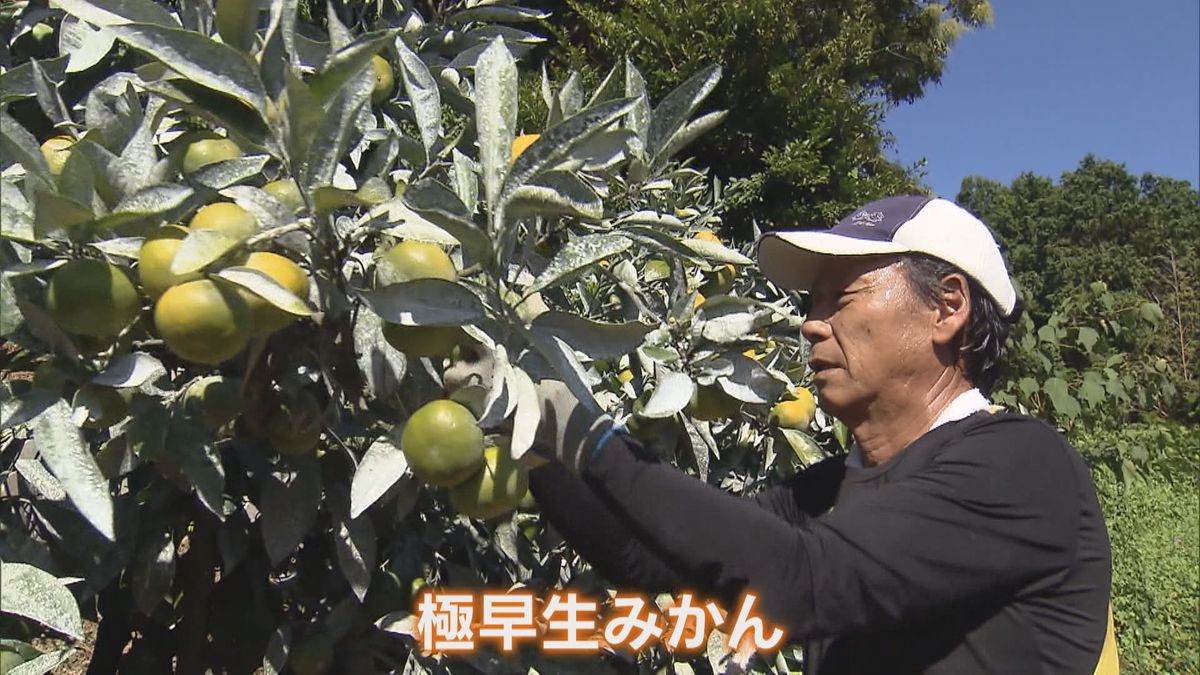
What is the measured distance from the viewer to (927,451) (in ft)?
3.86

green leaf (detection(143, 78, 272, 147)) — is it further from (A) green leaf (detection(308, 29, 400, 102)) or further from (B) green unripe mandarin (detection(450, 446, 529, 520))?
(B) green unripe mandarin (detection(450, 446, 529, 520))

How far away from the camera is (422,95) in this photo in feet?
3.38

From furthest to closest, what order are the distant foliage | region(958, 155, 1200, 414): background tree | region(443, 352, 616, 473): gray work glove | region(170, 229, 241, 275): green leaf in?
region(958, 155, 1200, 414): background tree, the distant foliage, region(443, 352, 616, 473): gray work glove, region(170, 229, 241, 275): green leaf

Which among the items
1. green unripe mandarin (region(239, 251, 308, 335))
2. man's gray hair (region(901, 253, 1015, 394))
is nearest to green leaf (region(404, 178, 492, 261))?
green unripe mandarin (region(239, 251, 308, 335))

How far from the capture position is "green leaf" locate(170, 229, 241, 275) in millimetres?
718

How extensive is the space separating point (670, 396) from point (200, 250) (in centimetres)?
51

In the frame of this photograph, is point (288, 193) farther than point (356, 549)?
No

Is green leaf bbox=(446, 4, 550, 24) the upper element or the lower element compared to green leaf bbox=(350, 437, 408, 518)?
upper

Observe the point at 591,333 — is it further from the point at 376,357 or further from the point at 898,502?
the point at 898,502

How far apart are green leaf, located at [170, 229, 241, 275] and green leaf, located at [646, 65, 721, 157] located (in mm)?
532

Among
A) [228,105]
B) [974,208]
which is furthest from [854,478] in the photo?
[974,208]

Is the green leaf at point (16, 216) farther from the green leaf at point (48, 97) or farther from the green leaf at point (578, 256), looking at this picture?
the green leaf at point (578, 256)

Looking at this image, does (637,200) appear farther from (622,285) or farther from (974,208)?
(974,208)

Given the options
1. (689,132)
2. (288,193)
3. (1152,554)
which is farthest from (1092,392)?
(288,193)
